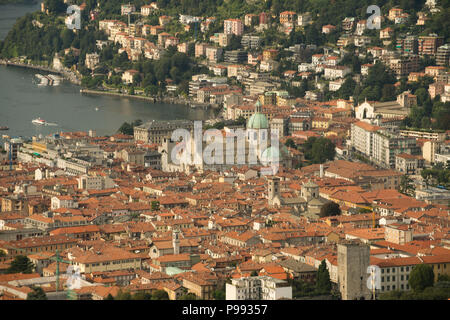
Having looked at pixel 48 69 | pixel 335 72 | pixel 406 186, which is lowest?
pixel 406 186

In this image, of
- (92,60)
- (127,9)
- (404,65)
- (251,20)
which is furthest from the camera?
(127,9)

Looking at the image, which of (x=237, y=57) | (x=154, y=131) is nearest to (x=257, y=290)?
(x=154, y=131)

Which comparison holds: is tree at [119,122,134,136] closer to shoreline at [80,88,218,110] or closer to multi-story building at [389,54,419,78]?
shoreline at [80,88,218,110]

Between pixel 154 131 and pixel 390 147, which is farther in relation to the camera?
pixel 154 131

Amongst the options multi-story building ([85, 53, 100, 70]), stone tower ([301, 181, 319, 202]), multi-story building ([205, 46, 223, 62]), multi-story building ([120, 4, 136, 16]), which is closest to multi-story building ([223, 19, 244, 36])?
multi-story building ([205, 46, 223, 62])

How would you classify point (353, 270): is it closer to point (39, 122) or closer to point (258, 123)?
point (258, 123)

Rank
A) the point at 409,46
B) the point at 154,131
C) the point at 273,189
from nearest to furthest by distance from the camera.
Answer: the point at 273,189, the point at 154,131, the point at 409,46

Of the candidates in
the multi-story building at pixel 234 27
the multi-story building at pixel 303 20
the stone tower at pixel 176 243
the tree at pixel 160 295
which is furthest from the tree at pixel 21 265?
the multi-story building at pixel 234 27
